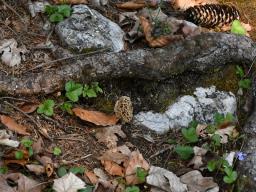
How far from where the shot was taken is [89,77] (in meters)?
3.56

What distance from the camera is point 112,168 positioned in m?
3.24

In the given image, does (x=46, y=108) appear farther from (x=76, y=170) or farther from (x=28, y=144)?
(x=76, y=170)

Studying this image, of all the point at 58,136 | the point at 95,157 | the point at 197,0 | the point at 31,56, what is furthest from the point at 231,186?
the point at 197,0

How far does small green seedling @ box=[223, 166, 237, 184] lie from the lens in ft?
10.5

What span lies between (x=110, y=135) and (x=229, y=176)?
809 millimetres

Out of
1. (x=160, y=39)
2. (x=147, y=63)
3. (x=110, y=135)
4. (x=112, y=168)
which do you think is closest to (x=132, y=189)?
(x=112, y=168)

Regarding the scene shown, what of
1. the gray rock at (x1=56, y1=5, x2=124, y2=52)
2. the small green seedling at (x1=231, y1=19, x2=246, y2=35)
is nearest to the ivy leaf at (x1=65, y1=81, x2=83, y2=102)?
the gray rock at (x1=56, y1=5, x2=124, y2=52)

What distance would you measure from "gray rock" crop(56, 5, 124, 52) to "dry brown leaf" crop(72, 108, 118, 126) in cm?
53

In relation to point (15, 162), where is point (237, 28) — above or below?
above

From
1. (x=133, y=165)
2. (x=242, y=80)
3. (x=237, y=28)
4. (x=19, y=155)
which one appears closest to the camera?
(x=19, y=155)

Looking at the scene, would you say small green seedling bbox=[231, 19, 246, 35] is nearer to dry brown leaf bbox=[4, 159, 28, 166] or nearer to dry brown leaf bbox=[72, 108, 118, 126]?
dry brown leaf bbox=[72, 108, 118, 126]

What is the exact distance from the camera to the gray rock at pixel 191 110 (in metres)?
3.60

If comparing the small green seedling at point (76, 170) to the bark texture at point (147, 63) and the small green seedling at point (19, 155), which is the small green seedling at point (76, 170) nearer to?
the small green seedling at point (19, 155)

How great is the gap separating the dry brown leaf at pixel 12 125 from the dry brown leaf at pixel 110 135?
0.49 meters
